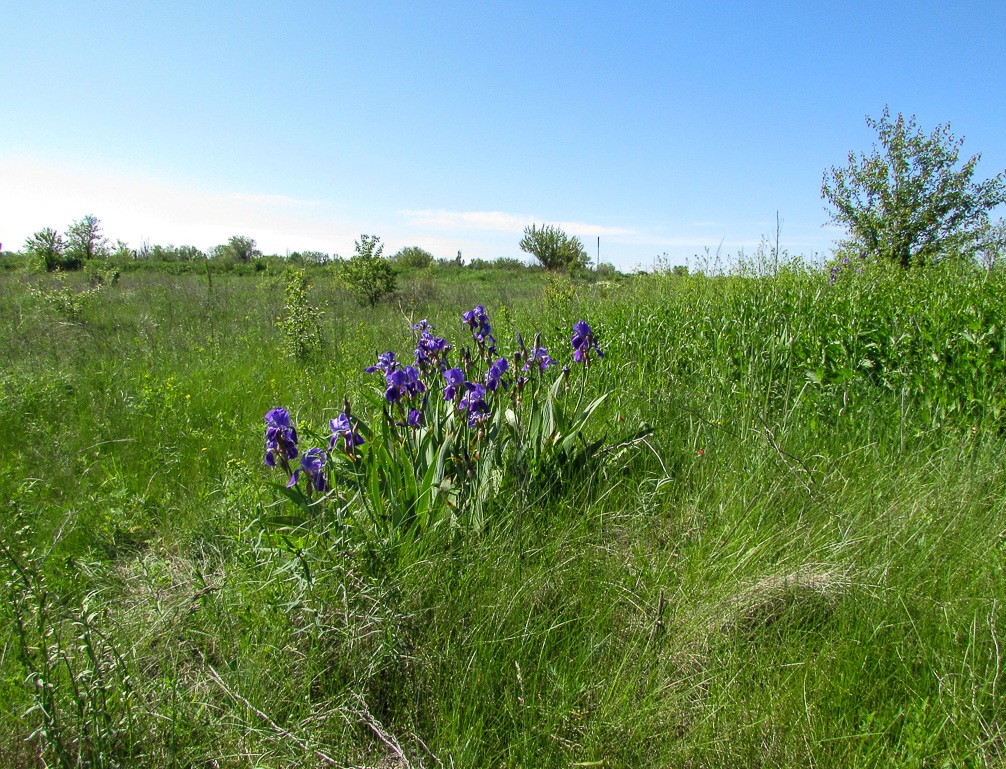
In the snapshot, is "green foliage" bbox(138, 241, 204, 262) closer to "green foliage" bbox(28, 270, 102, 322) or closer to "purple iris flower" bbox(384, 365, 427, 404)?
"green foliage" bbox(28, 270, 102, 322)

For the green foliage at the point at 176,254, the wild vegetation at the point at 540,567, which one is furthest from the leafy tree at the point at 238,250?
the wild vegetation at the point at 540,567

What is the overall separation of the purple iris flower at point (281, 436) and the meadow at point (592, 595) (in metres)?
0.29

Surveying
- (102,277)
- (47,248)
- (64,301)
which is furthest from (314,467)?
(47,248)

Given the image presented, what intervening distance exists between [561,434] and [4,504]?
2.82 meters

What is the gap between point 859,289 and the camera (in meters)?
4.92

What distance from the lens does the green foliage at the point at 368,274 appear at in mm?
11969

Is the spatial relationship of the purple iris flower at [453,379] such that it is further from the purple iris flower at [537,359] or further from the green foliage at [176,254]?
the green foliage at [176,254]

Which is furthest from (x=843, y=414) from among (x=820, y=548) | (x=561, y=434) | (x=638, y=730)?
(x=638, y=730)

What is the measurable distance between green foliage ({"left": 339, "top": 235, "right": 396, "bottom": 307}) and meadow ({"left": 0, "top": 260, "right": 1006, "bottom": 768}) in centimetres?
856

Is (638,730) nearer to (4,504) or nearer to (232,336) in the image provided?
(4,504)

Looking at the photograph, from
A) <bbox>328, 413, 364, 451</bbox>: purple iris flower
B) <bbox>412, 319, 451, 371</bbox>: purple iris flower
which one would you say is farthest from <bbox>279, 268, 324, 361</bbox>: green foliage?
<bbox>328, 413, 364, 451</bbox>: purple iris flower

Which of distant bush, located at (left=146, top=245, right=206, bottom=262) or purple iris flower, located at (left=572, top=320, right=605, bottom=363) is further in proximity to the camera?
distant bush, located at (left=146, top=245, right=206, bottom=262)

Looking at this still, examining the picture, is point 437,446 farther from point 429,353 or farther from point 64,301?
point 64,301

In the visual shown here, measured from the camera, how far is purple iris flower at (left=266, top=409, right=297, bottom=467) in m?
1.97
